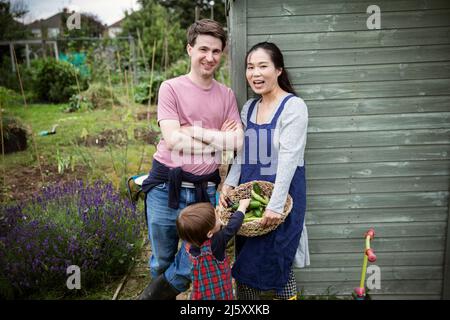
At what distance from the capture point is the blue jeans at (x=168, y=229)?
2.28 meters

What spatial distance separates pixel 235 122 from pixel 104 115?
6.82m

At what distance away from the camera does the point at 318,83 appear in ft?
8.49

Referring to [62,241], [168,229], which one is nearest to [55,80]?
[62,241]

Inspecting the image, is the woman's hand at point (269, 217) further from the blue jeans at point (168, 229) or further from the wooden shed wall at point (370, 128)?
the wooden shed wall at point (370, 128)

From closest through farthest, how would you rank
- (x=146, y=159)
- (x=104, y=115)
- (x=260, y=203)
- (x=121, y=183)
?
(x=260, y=203)
(x=121, y=183)
(x=146, y=159)
(x=104, y=115)

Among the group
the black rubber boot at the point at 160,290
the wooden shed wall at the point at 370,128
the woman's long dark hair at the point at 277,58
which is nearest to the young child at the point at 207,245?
the black rubber boot at the point at 160,290

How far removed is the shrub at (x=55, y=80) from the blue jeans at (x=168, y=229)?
346 inches

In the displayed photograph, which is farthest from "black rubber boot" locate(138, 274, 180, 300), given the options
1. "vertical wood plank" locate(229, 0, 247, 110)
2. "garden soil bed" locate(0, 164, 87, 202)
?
"garden soil bed" locate(0, 164, 87, 202)

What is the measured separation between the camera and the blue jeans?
228 centimetres

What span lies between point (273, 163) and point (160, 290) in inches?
41.5

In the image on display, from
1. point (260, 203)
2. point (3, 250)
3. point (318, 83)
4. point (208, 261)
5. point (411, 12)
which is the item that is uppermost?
point (411, 12)

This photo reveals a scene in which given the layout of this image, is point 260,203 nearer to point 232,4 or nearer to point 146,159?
point 232,4

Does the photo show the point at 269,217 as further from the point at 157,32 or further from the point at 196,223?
the point at 157,32

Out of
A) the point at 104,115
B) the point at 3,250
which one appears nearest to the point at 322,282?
the point at 3,250
